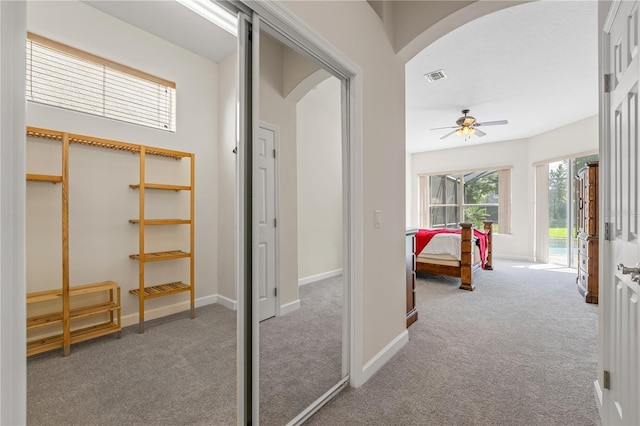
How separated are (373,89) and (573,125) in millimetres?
5880

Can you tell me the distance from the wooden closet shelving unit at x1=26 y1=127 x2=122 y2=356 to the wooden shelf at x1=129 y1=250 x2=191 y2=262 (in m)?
0.18

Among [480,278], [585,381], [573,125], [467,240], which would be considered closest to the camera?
[585,381]

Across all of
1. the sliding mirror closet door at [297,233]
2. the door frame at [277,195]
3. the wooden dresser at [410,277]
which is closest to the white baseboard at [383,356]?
the sliding mirror closet door at [297,233]

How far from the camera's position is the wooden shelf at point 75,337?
1162mm

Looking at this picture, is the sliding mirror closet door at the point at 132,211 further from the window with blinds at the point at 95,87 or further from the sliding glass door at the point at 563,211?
the sliding glass door at the point at 563,211

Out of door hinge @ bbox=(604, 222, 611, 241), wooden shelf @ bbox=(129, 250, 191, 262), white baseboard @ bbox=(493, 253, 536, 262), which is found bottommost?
white baseboard @ bbox=(493, 253, 536, 262)

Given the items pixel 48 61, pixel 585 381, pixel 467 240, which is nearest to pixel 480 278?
pixel 467 240

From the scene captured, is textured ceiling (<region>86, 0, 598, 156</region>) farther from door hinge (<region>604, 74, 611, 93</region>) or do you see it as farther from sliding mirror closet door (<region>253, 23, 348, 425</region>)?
door hinge (<region>604, 74, 611, 93</region>)

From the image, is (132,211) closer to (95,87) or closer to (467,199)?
(95,87)

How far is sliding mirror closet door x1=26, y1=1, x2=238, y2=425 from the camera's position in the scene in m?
1.24

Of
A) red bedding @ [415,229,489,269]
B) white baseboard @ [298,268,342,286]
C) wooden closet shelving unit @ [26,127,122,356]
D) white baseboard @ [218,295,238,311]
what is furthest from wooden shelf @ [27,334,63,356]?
red bedding @ [415,229,489,269]

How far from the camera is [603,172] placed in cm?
160

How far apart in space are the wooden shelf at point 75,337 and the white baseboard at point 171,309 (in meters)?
0.06

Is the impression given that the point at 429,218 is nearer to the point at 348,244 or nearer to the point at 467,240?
the point at 467,240
